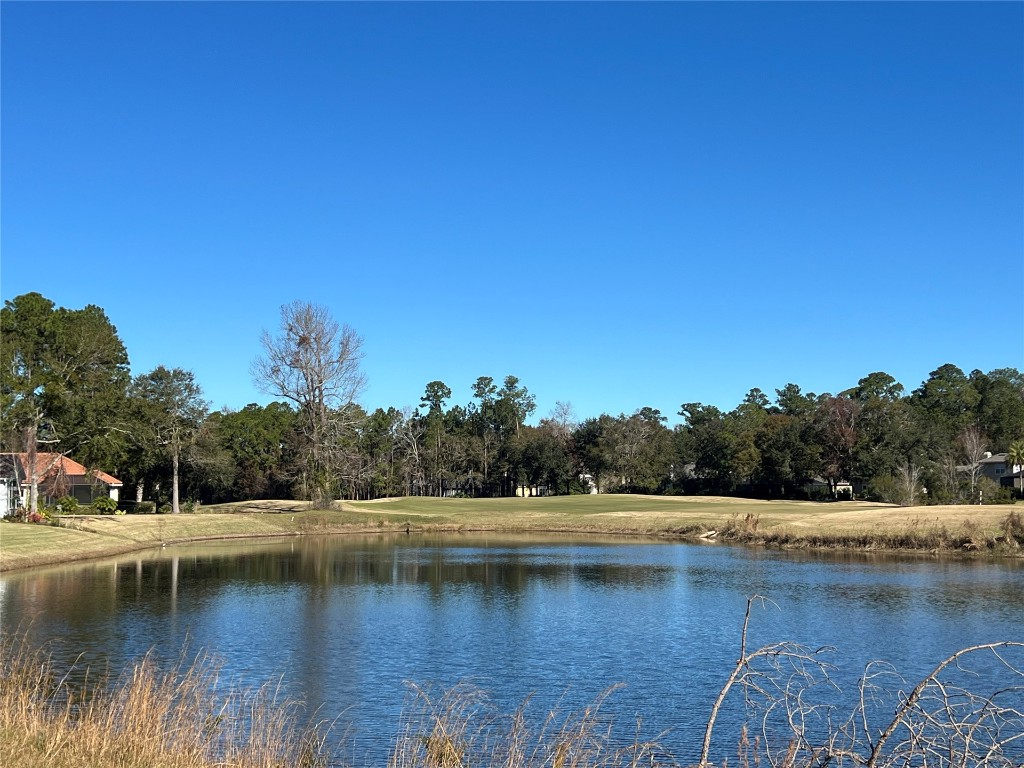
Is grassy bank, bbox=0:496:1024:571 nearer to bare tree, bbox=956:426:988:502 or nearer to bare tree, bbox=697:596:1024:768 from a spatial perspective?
bare tree, bbox=956:426:988:502

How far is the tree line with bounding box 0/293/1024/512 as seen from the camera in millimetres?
60469

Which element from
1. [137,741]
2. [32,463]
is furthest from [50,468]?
[137,741]

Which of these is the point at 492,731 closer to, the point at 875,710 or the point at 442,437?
the point at 875,710

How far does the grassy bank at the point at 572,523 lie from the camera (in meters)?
51.5

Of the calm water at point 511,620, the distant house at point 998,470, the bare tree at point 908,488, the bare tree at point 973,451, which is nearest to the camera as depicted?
the calm water at point 511,620

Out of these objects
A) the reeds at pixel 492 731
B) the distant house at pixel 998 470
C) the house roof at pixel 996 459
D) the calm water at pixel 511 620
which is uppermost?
the house roof at pixel 996 459

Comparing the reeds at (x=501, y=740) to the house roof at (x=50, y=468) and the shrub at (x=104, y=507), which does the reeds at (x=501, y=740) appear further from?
the shrub at (x=104, y=507)

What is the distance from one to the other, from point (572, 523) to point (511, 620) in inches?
1883

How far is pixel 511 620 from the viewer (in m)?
30.5

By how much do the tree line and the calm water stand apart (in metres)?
18.3

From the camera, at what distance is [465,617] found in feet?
102

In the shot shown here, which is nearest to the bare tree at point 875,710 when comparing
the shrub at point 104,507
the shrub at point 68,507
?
the shrub at point 68,507

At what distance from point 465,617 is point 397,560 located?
2102cm

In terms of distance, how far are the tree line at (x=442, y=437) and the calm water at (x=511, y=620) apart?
720 inches
